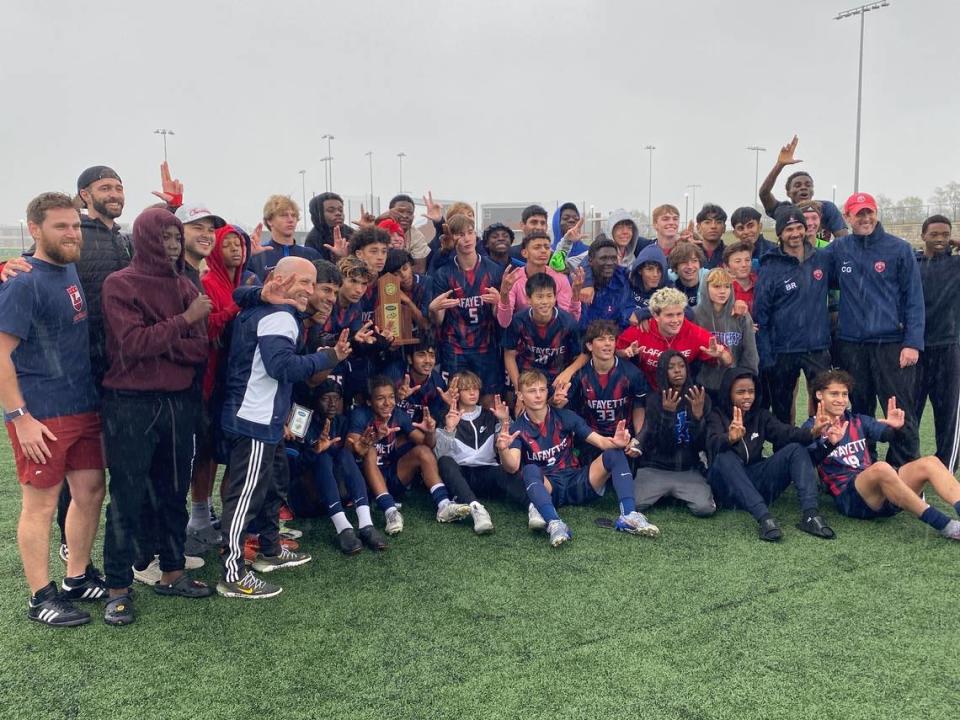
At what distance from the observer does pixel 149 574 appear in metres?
4.14

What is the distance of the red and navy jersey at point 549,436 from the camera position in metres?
5.27

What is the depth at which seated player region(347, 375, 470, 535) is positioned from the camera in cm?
504

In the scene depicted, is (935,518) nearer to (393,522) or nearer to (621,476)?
(621,476)

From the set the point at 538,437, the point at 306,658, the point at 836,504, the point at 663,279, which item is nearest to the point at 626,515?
the point at 538,437

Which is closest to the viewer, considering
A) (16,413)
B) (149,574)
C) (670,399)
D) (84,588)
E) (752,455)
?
(16,413)

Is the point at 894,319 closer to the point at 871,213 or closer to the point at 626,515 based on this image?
the point at 871,213

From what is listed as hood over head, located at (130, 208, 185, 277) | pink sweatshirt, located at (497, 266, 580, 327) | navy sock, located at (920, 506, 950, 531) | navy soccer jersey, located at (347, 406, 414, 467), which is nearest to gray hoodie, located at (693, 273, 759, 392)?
pink sweatshirt, located at (497, 266, 580, 327)

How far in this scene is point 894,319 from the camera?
5457mm

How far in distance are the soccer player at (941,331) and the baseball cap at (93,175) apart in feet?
18.5

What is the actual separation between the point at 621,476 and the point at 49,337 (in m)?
3.45

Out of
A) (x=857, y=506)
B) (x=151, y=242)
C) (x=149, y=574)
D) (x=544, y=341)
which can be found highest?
(x=151, y=242)

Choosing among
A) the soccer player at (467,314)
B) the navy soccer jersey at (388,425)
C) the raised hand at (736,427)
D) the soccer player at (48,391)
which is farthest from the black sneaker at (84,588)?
the raised hand at (736,427)

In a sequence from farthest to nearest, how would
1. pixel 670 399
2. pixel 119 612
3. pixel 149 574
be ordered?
pixel 670 399
pixel 149 574
pixel 119 612

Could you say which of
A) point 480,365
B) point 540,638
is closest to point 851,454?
point 480,365
